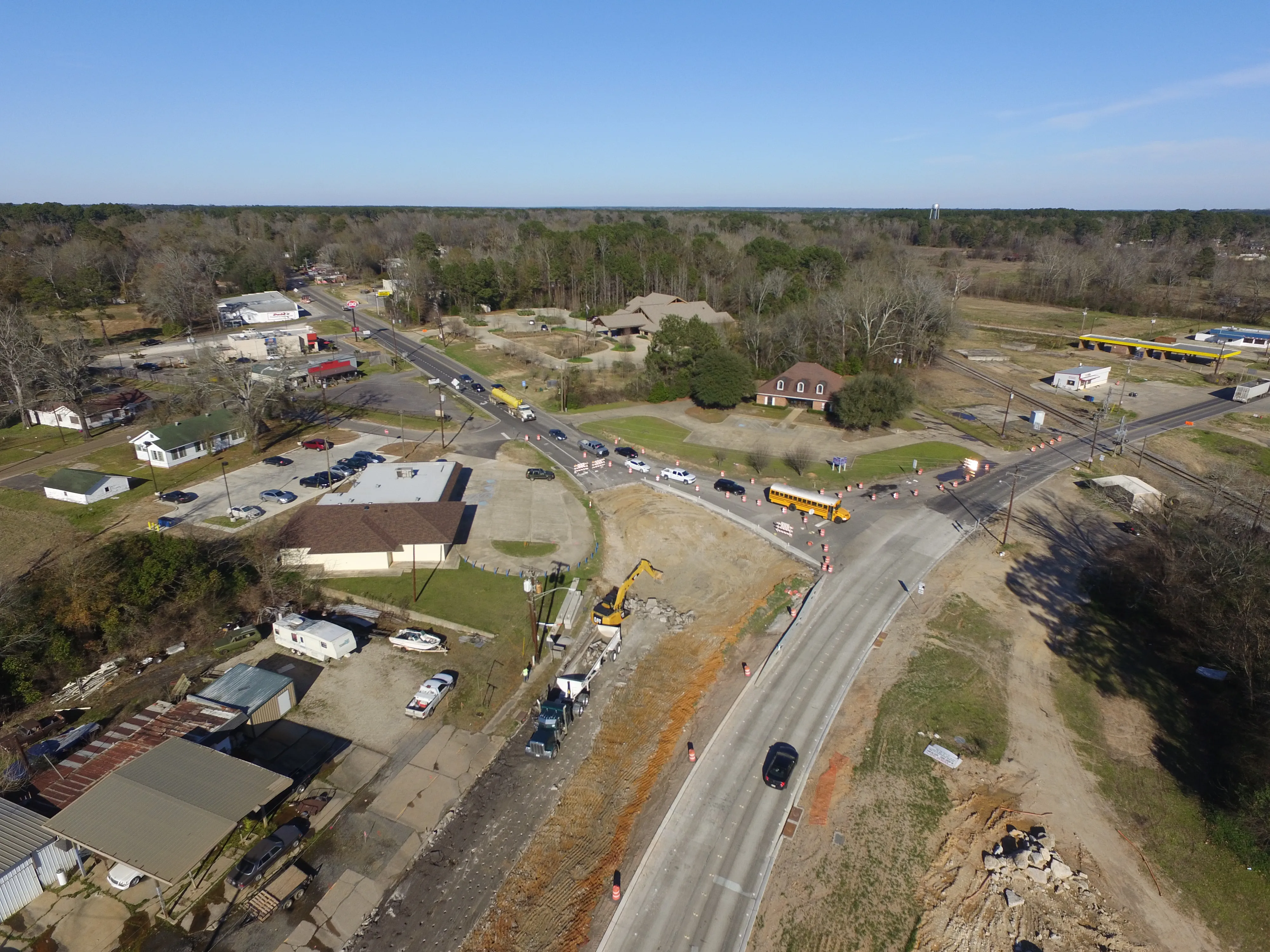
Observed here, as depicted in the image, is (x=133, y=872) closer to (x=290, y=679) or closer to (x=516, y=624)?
(x=290, y=679)

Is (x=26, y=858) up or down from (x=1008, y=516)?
down

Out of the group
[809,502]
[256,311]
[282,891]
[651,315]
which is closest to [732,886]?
[282,891]

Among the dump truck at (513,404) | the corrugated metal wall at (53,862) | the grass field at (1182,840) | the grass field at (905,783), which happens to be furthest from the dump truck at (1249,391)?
the corrugated metal wall at (53,862)

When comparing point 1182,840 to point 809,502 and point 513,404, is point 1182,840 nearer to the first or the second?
point 809,502

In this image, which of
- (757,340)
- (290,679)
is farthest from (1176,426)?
(290,679)

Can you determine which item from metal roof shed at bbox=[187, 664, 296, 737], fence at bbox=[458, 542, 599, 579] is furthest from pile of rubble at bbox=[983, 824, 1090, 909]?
metal roof shed at bbox=[187, 664, 296, 737]

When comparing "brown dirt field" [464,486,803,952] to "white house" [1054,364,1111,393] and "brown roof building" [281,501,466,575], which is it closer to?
"brown roof building" [281,501,466,575]
